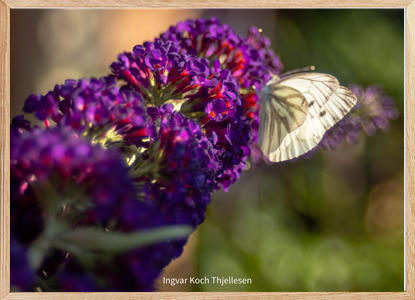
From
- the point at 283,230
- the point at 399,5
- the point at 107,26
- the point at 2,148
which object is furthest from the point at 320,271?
the point at 107,26

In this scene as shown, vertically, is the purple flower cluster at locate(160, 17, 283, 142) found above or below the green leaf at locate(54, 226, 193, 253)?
above

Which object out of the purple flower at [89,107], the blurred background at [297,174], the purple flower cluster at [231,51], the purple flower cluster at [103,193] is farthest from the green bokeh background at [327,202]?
the purple flower at [89,107]

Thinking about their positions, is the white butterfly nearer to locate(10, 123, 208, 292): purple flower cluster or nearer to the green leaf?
locate(10, 123, 208, 292): purple flower cluster

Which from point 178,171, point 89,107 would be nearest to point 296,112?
point 178,171

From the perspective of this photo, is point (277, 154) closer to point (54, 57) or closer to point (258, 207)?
point (258, 207)

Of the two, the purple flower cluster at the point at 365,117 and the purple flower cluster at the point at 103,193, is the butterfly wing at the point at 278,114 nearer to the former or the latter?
the purple flower cluster at the point at 365,117

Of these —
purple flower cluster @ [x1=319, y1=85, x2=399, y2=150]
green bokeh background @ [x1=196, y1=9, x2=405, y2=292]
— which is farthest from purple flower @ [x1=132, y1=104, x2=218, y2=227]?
purple flower cluster @ [x1=319, y1=85, x2=399, y2=150]

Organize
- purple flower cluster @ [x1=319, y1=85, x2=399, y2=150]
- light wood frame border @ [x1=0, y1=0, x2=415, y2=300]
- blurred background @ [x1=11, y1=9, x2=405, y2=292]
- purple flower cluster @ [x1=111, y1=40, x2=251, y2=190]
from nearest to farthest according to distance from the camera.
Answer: purple flower cluster @ [x1=111, y1=40, x2=251, y2=190] < light wood frame border @ [x1=0, y1=0, x2=415, y2=300] < blurred background @ [x1=11, y1=9, x2=405, y2=292] < purple flower cluster @ [x1=319, y1=85, x2=399, y2=150]

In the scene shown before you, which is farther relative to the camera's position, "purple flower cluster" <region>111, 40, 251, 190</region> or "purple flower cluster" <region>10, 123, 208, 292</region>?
"purple flower cluster" <region>111, 40, 251, 190</region>
